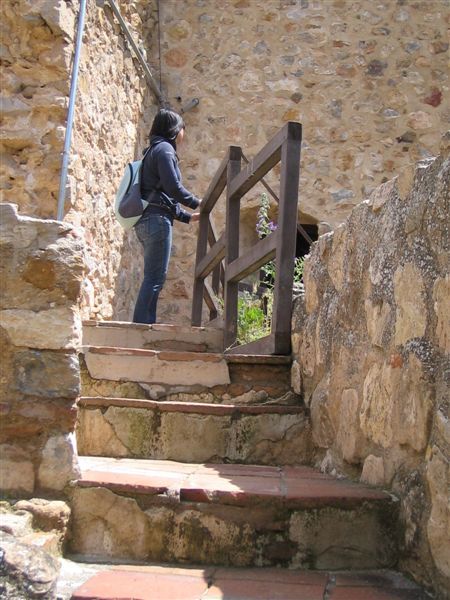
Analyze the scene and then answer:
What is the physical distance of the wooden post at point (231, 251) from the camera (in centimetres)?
392

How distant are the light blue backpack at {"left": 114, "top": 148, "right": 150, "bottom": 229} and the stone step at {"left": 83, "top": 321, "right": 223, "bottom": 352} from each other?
0.68 m

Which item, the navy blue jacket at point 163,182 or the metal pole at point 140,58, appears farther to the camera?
the metal pole at point 140,58

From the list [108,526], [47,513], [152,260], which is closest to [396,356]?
[108,526]

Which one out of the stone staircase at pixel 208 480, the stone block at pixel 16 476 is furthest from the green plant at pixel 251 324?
the stone block at pixel 16 476

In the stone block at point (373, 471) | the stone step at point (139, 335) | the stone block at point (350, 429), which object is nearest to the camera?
the stone block at point (373, 471)

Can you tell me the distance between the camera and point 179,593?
1675mm

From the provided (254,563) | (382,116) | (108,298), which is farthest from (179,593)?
(382,116)

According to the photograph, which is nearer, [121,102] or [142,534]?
[142,534]

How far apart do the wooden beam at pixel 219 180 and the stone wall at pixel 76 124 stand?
787 mm

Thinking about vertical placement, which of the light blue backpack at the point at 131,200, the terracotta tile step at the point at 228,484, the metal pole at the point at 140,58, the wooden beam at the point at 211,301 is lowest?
the terracotta tile step at the point at 228,484

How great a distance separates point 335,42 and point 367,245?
17.2ft

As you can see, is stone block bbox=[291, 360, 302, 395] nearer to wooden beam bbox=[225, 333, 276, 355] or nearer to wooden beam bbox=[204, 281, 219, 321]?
wooden beam bbox=[225, 333, 276, 355]

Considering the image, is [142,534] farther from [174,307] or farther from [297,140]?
[174,307]

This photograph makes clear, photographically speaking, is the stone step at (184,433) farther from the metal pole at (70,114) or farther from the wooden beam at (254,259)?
the metal pole at (70,114)
